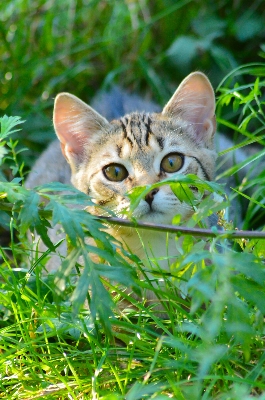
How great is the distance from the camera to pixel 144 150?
6.84 ft

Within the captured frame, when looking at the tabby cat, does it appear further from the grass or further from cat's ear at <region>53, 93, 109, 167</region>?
the grass

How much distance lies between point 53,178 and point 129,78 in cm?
117

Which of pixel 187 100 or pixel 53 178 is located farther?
pixel 53 178

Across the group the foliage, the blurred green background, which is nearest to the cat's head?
the foliage

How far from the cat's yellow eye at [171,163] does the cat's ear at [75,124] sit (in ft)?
1.20

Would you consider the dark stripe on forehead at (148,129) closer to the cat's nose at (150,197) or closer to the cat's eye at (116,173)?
the cat's eye at (116,173)

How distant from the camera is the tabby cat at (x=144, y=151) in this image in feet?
6.52

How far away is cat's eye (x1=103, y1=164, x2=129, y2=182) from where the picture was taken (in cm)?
209

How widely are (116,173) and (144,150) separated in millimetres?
133

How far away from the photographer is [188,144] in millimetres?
2201

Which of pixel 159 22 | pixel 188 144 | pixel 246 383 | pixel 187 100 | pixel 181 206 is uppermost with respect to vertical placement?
pixel 159 22

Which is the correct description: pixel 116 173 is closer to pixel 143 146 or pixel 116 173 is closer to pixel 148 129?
pixel 143 146

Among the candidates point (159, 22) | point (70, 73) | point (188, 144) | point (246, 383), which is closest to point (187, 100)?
point (188, 144)

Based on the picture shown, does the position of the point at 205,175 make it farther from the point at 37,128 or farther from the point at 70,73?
the point at 70,73
